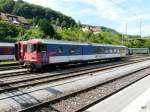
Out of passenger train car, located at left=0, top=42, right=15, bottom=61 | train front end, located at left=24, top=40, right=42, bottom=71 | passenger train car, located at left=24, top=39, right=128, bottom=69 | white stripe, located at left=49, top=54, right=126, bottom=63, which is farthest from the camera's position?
passenger train car, located at left=0, top=42, right=15, bottom=61

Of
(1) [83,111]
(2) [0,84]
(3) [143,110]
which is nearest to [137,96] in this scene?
(3) [143,110]

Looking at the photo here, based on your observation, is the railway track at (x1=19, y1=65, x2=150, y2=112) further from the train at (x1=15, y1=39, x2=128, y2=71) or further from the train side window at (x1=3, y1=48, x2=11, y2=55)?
the train side window at (x1=3, y1=48, x2=11, y2=55)

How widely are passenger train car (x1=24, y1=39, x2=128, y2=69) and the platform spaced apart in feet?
36.9

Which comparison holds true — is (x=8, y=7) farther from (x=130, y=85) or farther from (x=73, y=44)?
(x=130, y=85)

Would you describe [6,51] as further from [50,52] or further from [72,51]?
[50,52]

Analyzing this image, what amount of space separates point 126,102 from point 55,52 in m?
16.0

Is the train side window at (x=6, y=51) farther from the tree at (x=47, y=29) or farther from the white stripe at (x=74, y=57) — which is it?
the tree at (x=47, y=29)

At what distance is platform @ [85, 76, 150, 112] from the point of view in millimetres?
13000

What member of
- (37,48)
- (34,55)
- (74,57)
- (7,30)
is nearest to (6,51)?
(74,57)

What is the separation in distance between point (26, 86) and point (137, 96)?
19.7ft

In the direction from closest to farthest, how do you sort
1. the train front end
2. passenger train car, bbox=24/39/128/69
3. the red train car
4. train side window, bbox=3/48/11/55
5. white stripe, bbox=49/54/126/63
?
the train front end < passenger train car, bbox=24/39/128/69 < white stripe, bbox=49/54/126/63 < the red train car < train side window, bbox=3/48/11/55

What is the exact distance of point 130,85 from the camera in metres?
20.6

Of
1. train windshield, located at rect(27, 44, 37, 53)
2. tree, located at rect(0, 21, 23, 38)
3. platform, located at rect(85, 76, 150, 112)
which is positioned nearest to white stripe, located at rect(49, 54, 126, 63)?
train windshield, located at rect(27, 44, 37, 53)

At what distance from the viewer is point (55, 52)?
2997cm
